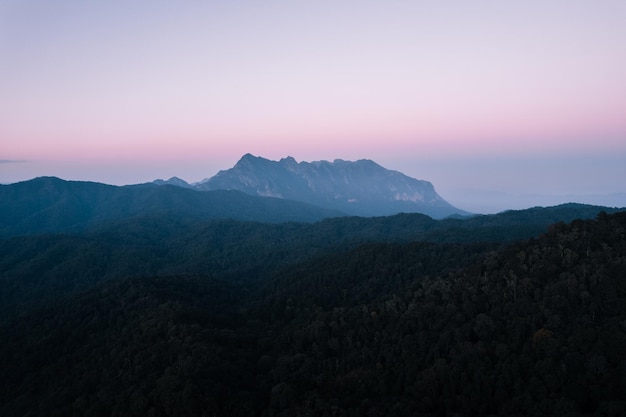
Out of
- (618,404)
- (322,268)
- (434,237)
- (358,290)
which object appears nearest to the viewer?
(618,404)

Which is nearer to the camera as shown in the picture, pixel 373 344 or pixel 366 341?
pixel 373 344

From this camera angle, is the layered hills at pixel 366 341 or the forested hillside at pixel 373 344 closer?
the forested hillside at pixel 373 344

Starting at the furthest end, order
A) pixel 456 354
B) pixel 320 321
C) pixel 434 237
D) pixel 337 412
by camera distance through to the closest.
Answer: pixel 434 237, pixel 320 321, pixel 456 354, pixel 337 412

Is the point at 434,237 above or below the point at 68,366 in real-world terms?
above

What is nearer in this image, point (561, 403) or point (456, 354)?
point (561, 403)

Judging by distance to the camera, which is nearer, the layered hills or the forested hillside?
the forested hillside

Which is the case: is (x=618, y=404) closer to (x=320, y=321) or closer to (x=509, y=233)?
(x=320, y=321)

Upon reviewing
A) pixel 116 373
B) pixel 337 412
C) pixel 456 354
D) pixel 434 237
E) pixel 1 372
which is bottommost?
pixel 1 372

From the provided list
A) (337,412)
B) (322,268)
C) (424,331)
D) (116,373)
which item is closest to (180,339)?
(116,373)
